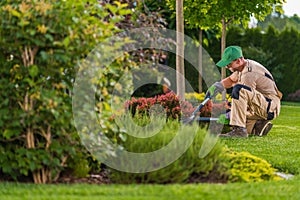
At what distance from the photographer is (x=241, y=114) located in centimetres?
718

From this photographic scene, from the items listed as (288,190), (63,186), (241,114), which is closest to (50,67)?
(63,186)

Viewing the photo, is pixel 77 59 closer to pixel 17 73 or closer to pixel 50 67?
pixel 50 67

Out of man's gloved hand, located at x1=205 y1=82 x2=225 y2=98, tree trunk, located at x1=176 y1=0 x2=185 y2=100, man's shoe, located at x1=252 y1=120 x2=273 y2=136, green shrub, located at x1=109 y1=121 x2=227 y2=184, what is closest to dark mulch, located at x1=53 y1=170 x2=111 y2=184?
green shrub, located at x1=109 y1=121 x2=227 y2=184

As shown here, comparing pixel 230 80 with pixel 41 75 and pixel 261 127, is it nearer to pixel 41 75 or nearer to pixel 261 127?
pixel 261 127

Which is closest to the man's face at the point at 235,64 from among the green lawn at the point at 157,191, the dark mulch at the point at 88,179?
the green lawn at the point at 157,191

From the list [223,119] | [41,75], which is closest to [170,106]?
[223,119]

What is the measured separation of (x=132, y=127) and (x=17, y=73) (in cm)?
114

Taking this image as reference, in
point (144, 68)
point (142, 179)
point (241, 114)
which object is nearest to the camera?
point (142, 179)

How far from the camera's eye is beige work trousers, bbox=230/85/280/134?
711 cm

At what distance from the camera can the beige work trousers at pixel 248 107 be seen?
7109 millimetres

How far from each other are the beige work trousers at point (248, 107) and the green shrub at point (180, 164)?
2.84 metres

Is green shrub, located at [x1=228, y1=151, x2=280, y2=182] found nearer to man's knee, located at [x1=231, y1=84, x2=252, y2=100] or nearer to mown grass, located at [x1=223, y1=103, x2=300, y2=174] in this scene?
mown grass, located at [x1=223, y1=103, x2=300, y2=174]

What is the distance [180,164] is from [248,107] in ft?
11.6

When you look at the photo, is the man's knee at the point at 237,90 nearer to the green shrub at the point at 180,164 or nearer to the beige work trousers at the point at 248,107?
the beige work trousers at the point at 248,107
